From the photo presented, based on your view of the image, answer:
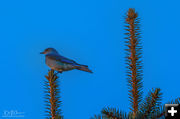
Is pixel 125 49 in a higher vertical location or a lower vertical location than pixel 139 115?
higher

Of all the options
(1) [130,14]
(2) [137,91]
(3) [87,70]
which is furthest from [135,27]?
(3) [87,70]

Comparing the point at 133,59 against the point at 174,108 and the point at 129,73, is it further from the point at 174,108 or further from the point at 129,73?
the point at 174,108

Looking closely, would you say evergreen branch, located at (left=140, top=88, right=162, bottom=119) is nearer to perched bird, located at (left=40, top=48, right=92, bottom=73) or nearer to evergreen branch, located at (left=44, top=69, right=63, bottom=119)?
evergreen branch, located at (left=44, top=69, right=63, bottom=119)

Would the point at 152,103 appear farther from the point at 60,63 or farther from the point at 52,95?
→ the point at 60,63

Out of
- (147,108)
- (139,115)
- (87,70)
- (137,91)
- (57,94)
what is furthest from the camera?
(87,70)

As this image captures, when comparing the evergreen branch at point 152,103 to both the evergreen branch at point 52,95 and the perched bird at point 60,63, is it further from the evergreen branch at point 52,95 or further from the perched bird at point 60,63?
the perched bird at point 60,63

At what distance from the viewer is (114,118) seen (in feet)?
9.77

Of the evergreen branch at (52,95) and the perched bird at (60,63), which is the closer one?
the evergreen branch at (52,95)

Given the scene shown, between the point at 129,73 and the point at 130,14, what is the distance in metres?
0.80

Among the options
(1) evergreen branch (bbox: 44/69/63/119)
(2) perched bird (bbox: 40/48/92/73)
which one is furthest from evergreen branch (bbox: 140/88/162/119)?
(2) perched bird (bbox: 40/48/92/73)

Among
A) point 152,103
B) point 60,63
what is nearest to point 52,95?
point 152,103

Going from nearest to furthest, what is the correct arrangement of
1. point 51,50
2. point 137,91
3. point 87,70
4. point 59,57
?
1. point 137,91
2. point 87,70
3. point 59,57
4. point 51,50

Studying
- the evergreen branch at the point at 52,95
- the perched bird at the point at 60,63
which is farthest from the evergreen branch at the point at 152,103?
the perched bird at the point at 60,63

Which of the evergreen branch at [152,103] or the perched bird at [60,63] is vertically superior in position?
the perched bird at [60,63]
